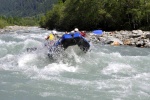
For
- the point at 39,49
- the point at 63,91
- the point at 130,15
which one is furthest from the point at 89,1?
the point at 63,91

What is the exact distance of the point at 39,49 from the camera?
19547 mm

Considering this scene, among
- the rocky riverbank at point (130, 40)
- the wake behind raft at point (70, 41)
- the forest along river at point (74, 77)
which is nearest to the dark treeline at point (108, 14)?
the rocky riverbank at point (130, 40)

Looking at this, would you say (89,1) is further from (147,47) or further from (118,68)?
(118,68)

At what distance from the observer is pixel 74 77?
14.2m

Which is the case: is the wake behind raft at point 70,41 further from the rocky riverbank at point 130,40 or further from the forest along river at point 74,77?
the rocky riverbank at point 130,40

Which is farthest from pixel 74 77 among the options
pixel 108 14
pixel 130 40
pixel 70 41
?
pixel 108 14

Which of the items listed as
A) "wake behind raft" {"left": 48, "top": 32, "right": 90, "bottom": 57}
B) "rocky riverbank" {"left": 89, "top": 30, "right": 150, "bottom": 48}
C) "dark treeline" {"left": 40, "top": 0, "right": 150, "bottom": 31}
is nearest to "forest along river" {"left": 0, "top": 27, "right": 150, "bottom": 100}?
"wake behind raft" {"left": 48, "top": 32, "right": 90, "bottom": 57}

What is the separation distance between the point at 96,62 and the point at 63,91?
6.35 metres

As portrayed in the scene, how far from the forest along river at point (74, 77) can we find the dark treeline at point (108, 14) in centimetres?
2672

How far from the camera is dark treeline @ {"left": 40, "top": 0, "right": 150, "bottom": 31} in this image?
148ft

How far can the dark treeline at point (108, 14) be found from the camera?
45.1 meters

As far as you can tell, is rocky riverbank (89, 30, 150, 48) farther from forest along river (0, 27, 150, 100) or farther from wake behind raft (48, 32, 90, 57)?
wake behind raft (48, 32, 90, 57)

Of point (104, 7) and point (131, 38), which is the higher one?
point (104, 7)

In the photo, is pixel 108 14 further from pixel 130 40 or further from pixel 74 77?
pixel 74 77
